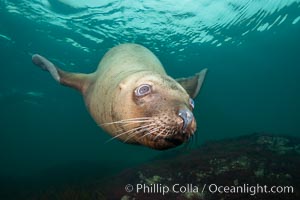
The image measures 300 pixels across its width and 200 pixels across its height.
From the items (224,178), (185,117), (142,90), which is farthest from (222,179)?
(185,117)

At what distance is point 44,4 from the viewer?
490 inches

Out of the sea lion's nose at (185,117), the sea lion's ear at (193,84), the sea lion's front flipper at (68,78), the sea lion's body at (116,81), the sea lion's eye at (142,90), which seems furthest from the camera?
the sea lion's front flipper at (68,78)

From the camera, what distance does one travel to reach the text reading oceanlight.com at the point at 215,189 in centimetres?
610

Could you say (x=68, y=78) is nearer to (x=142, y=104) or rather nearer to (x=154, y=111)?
(x=142, y=104)

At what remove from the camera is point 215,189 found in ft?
20.8

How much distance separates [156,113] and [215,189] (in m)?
4.03

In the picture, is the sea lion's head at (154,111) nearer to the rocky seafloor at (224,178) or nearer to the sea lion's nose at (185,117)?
the sea lion's nose at (185,117)

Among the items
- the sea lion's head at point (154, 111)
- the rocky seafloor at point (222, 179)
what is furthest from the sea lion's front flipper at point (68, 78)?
the rocky seafloor at point (222, 179)

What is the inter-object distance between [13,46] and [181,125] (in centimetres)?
1802

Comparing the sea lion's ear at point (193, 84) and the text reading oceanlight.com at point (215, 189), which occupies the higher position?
the sea lion's ear at point (193, 84)

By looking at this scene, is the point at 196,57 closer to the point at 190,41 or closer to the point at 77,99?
the point at 190,41

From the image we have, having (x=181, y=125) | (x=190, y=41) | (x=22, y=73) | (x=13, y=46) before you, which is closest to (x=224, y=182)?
(x=181, y=125)

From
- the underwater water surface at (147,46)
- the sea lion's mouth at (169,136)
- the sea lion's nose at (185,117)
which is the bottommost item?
the sea lion's mouth at (169,136)

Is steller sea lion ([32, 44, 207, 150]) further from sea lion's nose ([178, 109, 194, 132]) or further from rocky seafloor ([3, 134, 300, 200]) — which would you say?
rocky seafloor ([3, 134, 300, 200])
